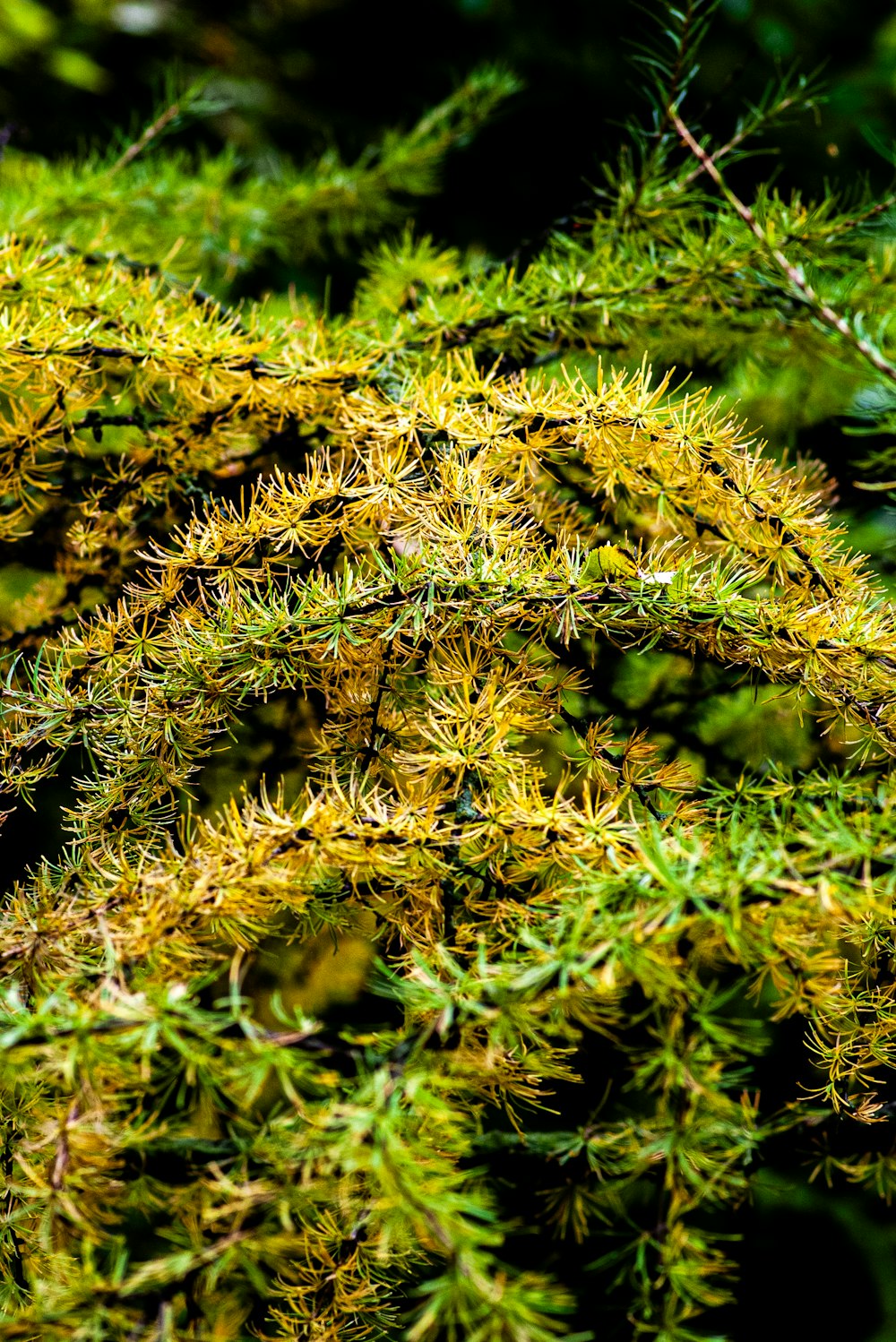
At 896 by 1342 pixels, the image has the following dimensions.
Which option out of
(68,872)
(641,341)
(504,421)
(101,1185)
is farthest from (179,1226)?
(641,341)

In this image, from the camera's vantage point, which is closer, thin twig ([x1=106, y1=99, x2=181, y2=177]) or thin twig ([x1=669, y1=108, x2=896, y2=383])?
thin twig ([x1=669, y1=108, x2=896, y2=383])

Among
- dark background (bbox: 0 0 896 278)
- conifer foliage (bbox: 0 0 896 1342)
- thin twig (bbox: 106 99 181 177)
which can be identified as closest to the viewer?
conifer foliage (bbox: 0 0 896 1342)

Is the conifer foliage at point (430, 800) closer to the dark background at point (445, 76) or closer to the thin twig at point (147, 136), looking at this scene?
the thin twig at point (147, 136)

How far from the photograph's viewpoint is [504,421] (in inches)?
14.1

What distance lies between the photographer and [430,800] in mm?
312

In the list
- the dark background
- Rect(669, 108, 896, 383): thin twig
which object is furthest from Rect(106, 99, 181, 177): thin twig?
Rect(669, 108, 896, 383): thin twig

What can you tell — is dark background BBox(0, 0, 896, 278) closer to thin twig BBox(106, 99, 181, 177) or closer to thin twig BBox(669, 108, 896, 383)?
thin twig BBox(106, 99, 181, 177)

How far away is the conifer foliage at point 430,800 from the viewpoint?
9.6 inches

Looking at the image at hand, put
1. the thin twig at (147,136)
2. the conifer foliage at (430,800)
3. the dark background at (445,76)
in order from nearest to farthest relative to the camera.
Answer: the conifer foliage at (430,800) < the thin twig at (147,136) < the dark background at (445,76)

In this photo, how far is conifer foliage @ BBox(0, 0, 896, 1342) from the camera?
0.24 metres

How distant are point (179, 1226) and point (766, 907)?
0.21 m

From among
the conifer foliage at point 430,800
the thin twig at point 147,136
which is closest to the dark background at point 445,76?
the thin twig at point 147,136

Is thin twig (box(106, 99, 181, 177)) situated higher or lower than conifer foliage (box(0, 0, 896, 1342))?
higher

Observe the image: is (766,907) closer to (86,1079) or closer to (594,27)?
(86,1079)
